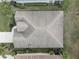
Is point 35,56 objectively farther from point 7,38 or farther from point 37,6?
point 37,6

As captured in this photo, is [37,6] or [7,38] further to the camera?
[37,6]

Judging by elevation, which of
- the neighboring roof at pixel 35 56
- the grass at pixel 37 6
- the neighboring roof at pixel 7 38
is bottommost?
the neighboring roof at pixel 35 56

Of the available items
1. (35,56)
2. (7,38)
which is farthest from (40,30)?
(7,38)

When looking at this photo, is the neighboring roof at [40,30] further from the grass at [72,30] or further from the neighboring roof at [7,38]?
the grass at [72,30]

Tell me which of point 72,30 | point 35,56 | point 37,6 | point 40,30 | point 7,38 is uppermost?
point 37,6

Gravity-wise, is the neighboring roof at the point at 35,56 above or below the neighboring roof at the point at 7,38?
below

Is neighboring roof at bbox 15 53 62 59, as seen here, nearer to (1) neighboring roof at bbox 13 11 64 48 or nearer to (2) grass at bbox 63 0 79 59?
(1) neighboring roof at bbox 13 11 64 48

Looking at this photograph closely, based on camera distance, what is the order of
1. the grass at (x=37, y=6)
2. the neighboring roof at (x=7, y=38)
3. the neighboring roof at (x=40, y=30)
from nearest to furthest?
the neighboring roof at (x=40, y=30), the neighboring roof at (x=7, y=38), the grass at (x=37, y=6)

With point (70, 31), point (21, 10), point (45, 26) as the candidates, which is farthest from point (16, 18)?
point (70, 31)

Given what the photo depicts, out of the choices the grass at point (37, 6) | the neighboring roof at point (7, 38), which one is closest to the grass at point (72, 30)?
the grass at point (37, 6)

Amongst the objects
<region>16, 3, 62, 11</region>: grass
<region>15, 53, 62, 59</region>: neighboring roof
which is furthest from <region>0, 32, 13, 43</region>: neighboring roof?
<region>16, 3, 62, 11</region>: grass
